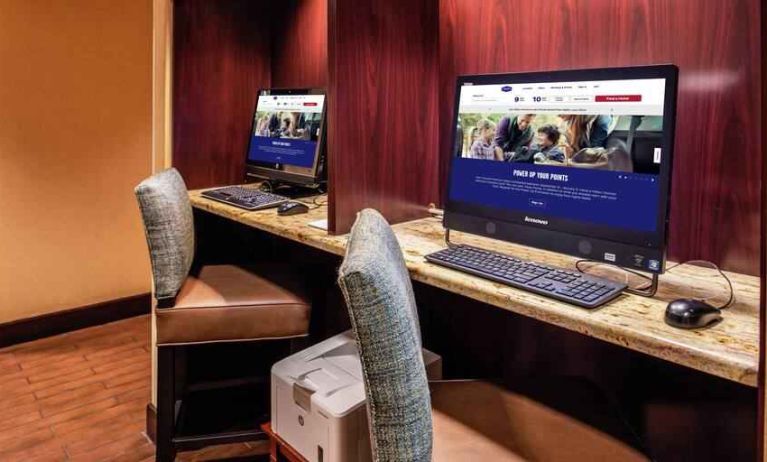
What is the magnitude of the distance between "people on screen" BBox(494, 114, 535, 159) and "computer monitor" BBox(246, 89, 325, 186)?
102 centimetres

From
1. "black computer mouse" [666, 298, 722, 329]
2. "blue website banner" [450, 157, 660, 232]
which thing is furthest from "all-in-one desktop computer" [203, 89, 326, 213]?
"black computer mouse" [666, 298, 722, 329]

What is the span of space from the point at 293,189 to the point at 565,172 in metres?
1.42

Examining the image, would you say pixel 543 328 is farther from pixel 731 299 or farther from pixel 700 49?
pixel 700 49

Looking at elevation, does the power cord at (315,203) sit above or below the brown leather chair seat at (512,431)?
above

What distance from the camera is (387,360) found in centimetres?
88

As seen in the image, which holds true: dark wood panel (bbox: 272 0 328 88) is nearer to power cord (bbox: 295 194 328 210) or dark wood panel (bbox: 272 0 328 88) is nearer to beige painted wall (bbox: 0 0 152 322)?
power cord (bbox: 295 194 328 210)

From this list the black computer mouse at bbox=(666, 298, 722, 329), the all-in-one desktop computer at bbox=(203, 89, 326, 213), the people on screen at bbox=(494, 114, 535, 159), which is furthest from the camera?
the all-in-one desktop computer at bbox=(203, 89, 326, 213)

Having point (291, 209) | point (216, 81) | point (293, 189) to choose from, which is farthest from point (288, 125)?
point (291, 209)

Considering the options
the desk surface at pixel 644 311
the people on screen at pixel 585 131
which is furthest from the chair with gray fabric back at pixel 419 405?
the people on screen at pixel 585 131

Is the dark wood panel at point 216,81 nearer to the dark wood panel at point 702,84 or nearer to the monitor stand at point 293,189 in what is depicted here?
the monitor stand at point 293,189

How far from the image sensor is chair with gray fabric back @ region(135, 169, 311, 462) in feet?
5.34

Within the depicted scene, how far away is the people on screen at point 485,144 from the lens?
151 cm

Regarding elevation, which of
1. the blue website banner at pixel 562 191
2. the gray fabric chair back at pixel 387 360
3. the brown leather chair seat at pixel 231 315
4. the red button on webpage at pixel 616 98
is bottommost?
the brown leather chair seat at pixel 231 315

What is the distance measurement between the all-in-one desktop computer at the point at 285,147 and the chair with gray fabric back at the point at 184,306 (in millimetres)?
499
